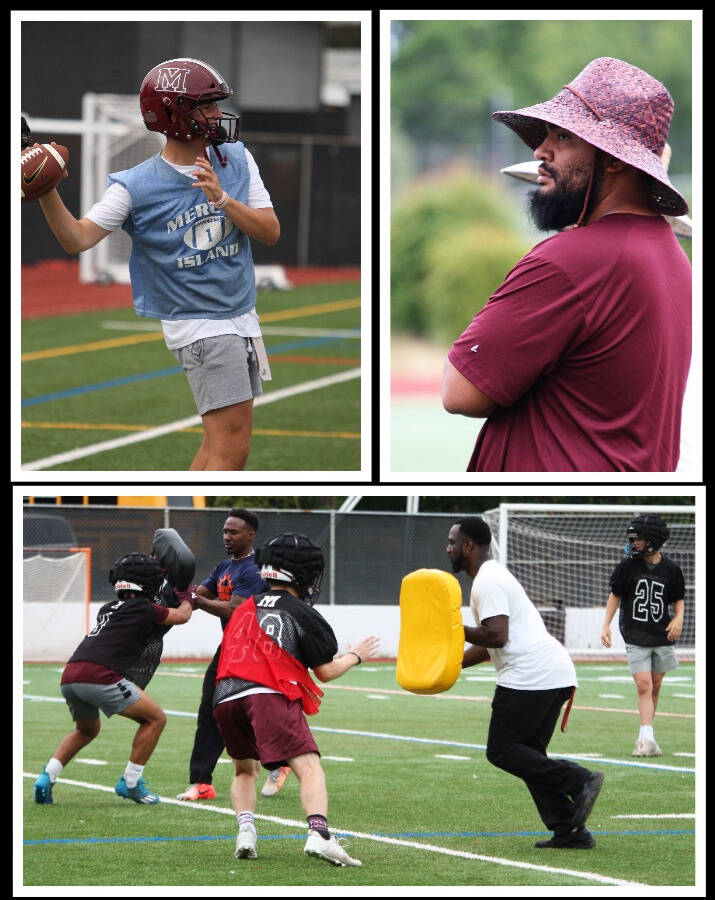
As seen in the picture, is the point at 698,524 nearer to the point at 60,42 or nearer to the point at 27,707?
the point at 27,707

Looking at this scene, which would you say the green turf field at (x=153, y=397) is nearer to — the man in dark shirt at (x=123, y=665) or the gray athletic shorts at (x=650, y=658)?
the man in dark shirt at (x=123, y=665)

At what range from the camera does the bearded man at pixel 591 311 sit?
3.40 meters

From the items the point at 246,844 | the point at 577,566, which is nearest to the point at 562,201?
the point at 246,844

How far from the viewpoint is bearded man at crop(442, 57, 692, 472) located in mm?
3402

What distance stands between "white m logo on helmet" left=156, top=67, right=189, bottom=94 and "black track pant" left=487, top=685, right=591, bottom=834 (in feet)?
8.58

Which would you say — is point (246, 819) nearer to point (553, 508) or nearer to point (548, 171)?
point (548, 171)

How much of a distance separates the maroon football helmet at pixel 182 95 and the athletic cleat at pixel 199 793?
135 inches

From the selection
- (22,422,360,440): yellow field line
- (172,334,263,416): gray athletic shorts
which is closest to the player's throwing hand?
(172,334,263,416): gray athletic shorts

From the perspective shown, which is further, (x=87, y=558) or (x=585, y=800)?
(x=87, y=558)

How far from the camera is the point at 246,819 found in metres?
5.35

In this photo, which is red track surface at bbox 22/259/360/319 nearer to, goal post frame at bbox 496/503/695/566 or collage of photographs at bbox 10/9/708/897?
goal post frame at bbox 496/503/695/566

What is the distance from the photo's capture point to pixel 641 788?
23.2 feet

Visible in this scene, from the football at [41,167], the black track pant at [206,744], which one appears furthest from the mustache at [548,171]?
the black track pant at [206,744]

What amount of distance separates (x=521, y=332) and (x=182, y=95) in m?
1.50
